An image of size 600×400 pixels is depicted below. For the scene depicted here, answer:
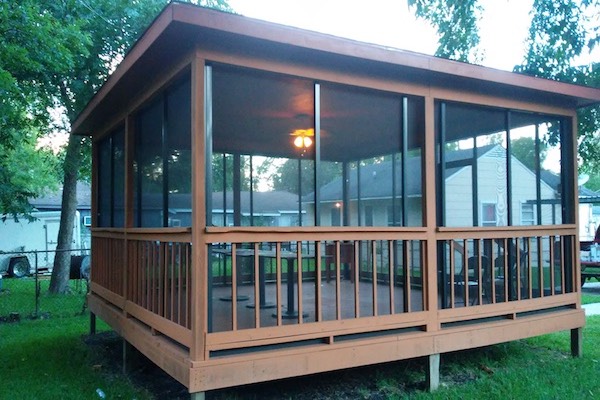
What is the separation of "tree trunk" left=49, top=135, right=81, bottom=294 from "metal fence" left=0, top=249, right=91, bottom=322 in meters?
0.26

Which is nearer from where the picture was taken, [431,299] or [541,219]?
[431,299]

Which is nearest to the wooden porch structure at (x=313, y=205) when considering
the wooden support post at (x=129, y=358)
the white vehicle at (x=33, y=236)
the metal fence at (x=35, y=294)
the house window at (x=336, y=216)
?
the wooden support post at (x=129, y=358)

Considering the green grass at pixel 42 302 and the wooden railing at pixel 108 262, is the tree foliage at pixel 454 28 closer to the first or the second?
the wooden railing at pixel 108 262

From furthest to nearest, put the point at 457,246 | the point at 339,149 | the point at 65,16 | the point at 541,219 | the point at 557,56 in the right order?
the point at 65,16 < the point at 557,56 < the point at 339,149 < the point at 541,219 < the point at 457,246

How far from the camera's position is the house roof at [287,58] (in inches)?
131

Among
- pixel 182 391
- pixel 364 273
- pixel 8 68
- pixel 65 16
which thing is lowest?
pixel 182 391

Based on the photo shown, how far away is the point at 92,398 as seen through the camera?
427cm

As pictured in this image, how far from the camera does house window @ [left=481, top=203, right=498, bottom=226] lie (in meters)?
5.27

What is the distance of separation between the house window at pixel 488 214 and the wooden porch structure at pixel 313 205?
0.6 inches

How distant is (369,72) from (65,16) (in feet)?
24.2

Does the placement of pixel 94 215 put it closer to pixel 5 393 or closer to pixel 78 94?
pixel 5 393

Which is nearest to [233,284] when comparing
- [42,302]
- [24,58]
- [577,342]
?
[577,342]

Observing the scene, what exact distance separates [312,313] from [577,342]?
3046 millimetres

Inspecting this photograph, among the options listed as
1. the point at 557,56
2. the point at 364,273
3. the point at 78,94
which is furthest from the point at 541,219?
the point at 78,94
